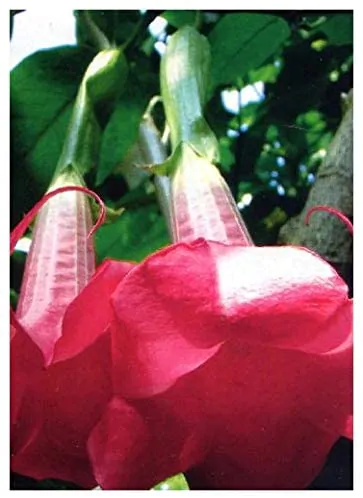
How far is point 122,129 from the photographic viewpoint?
0.60 metres

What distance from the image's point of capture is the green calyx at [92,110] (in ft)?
1.57

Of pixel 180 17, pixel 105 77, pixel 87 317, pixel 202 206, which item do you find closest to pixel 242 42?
pixel 180 17

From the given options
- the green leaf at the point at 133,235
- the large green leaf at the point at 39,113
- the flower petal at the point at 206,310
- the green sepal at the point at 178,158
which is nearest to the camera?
the flower petal at the point at 206,310

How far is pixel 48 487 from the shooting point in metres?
0.62

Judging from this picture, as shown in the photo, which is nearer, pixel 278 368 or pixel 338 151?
pixel 278 368

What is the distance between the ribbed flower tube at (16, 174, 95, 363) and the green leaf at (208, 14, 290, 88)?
242mm

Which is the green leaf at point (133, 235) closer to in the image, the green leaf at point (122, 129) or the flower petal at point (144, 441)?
the green leaf at point (122, 129)

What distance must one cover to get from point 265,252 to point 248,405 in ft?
0.18

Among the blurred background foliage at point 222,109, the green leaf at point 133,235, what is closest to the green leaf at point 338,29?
the blurred background foliage at point 222,109

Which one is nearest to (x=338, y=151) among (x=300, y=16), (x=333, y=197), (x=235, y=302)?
(x=333, y=197)

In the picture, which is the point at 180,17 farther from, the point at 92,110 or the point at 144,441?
the point at 144,441

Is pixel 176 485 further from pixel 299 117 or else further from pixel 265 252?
pixel 299 117

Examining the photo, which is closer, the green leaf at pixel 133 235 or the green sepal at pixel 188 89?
the green sepal at pixel 188 89

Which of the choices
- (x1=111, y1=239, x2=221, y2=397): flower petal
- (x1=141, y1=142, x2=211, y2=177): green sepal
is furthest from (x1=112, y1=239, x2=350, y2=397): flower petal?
(x1=141, y1=142, x2=211, y2=177): green sepal
